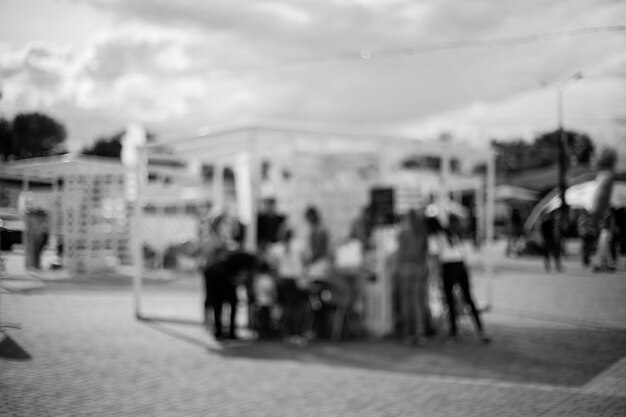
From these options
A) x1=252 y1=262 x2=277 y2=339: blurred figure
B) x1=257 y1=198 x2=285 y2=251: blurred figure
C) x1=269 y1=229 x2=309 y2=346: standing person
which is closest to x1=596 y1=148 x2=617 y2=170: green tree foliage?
x1=269 y1=229 x2=309 y2=346: standing person

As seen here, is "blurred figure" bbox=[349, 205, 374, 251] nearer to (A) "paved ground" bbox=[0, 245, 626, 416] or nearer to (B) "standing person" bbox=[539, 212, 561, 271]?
(A) "paved ground" bbox=[0, 245, 626, 416]

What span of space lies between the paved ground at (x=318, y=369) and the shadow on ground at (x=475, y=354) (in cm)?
2

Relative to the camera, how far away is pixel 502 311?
10.1 metres

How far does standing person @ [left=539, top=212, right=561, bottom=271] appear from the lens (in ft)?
14.6

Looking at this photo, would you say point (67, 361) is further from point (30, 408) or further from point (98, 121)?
point (98, 121)

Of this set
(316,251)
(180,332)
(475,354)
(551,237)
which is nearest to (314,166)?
(316,251)

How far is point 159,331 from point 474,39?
5695mm

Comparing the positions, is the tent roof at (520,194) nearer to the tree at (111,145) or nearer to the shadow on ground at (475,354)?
the shadow on ground at (475,354)

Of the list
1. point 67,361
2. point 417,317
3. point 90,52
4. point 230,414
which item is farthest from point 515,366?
point 90,52

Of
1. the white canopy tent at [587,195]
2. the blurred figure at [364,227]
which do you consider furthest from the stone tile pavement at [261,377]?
the blurred figure at [364,227]

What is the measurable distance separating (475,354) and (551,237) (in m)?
2.71

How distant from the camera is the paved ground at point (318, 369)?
438 centimetres

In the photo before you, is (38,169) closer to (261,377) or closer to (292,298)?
(261,377)

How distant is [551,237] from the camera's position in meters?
4.90
